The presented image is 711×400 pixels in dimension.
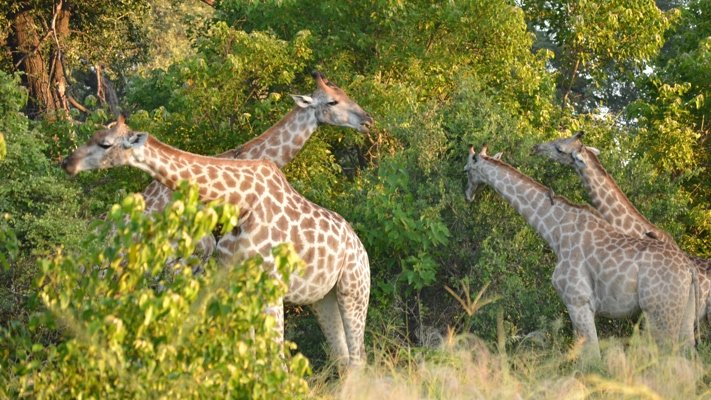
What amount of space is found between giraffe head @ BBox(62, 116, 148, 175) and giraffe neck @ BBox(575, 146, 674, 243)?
5.51 metres

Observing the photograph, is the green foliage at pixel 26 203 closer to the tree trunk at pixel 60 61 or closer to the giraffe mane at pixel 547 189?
the giraffe mane at pixel 547 189

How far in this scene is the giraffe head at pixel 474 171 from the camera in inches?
498

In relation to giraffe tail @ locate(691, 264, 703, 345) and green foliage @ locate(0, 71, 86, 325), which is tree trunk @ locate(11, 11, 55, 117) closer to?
green foliage @ locate(0, 71, 86, 325)

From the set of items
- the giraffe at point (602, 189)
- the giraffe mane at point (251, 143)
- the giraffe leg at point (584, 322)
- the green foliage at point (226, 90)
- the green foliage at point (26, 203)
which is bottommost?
the green foliage at point (26, 203)

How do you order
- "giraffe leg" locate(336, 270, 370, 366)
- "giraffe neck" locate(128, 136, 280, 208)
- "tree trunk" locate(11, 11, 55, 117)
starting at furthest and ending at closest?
1. "tree trunk" locate(11, 11, 55, 117)
2. "giraffe leg" locate(336, 270, 370, 366)
3. "giraffe neck" locate(128, 136, 280, 208)

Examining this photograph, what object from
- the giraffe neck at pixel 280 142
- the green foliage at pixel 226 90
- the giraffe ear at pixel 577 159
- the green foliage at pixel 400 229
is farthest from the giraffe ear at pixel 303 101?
the giraffe ear at pixel 577 159

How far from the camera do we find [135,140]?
29.9 ft

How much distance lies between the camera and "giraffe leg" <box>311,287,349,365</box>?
35.5ft

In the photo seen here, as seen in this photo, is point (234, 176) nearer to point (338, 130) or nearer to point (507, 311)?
point (507, 311)

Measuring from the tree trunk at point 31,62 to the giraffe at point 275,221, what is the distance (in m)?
9.22

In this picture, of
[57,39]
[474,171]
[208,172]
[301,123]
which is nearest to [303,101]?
[301,123]

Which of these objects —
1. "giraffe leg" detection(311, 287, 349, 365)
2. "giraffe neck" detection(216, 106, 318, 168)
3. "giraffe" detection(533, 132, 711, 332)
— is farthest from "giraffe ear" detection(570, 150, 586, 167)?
"giraffe leg" detection(311, 287, 349, 365)

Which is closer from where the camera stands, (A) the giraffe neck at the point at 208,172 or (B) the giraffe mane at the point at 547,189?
(A) the giraffe neck at the point at 208,172

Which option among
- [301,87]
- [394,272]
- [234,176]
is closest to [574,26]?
[301,87]
